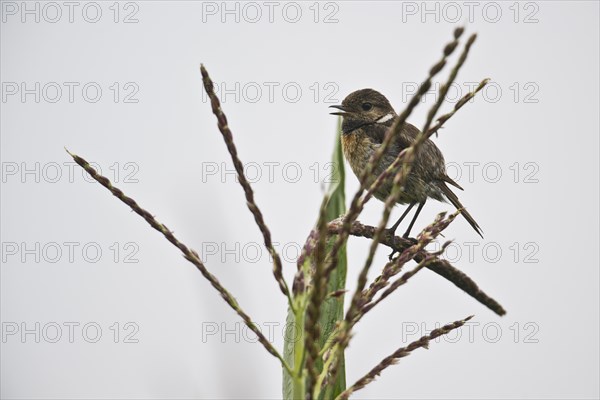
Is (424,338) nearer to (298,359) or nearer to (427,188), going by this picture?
(298,359)

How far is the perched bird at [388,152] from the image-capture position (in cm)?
403

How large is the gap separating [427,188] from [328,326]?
102 inches

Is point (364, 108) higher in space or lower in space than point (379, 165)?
higher

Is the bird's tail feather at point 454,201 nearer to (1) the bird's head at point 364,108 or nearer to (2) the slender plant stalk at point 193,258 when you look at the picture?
(1) the bird's head at point 364,108

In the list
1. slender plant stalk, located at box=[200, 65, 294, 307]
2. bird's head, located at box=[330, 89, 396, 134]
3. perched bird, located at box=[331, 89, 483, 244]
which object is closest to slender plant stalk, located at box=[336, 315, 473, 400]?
slender plant stalk, located at box=[200, 65, 294, 307]

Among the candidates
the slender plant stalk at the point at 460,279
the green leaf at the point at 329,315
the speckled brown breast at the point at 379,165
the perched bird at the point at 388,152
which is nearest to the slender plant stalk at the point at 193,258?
the green leaf at the point at 329,315

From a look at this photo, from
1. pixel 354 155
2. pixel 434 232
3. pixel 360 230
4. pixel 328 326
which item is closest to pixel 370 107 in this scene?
pixel 354 155

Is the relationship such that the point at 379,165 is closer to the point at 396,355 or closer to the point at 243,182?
the point at 396,355

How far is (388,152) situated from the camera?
162 inches

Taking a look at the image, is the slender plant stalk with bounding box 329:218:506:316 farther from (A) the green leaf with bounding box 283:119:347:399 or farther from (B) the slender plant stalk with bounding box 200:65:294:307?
(B) the slender plant stalk with bounding box 200:65:294:307

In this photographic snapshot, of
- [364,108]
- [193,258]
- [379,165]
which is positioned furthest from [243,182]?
[364,108]

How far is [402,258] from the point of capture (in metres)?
1.10

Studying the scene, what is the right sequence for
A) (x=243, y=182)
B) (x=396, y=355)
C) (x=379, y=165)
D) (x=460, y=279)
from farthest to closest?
(x=379, y=165) < (x=460, y=279) < (x=396, y=355) < (x=243, y=182)

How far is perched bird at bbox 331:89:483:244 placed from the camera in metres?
4.03
